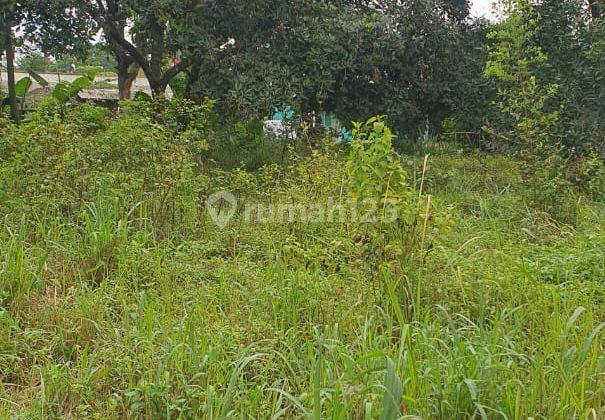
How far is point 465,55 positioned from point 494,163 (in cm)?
185

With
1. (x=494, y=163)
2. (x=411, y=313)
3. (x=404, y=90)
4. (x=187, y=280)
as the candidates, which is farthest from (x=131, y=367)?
(x=404, y=90)

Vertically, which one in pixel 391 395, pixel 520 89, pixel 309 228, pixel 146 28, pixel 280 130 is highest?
pixel 146 28

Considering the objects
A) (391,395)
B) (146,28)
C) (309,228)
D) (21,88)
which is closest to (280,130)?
(146,28)

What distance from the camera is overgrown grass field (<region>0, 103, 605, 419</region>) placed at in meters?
2.37

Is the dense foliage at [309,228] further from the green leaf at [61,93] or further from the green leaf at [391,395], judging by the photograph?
the green leaf at [61,93]

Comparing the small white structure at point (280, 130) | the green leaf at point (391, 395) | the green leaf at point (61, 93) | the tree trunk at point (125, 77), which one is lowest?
the green leaf at point (391, 395)

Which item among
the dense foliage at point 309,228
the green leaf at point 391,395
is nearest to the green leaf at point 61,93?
the dense foliage at point 309,228

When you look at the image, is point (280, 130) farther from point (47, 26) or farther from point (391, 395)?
point (391, 395)

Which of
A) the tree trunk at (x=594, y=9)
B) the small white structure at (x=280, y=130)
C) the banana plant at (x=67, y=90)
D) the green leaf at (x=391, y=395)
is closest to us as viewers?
the green leaf at (x=391, y=395)

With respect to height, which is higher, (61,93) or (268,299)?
(61,93)

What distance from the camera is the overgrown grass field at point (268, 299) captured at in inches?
93.2

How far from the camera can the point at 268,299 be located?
3.25 m

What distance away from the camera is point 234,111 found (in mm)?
7070

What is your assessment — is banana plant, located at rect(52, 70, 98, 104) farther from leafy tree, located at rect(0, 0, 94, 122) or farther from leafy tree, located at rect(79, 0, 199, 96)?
leafy tree, located at rect(0, 0, 94, 122)
